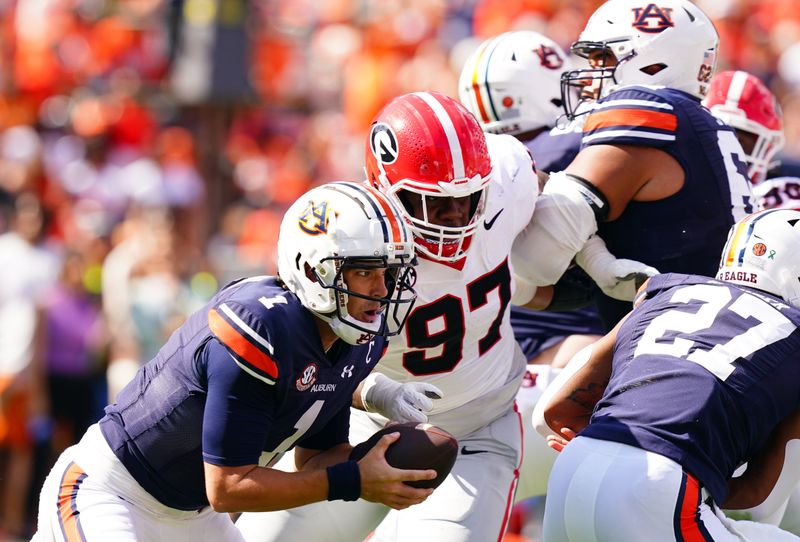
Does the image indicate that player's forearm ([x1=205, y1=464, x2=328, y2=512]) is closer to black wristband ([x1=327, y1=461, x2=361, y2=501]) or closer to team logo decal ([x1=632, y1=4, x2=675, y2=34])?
black wristband ([x1=327, y1=461, x2=361, y2=501])

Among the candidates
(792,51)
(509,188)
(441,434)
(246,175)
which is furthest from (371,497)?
(246,175)

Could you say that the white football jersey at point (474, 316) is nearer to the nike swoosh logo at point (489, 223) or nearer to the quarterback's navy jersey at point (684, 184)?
the nike swoosh logo at point (489, 223)

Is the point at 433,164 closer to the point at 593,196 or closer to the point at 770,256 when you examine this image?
the point at 593,196

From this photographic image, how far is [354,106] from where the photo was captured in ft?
39.0

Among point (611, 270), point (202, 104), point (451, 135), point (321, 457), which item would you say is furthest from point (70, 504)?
point (202, 104)

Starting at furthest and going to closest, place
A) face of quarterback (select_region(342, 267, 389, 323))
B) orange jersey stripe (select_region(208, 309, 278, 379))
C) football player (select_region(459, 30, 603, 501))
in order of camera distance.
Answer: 1. football player (select_region(459, 30, 603, 501))
2. face of quarterback (select_region(342, 267, 389, 323))
3. orange jersey stripe (select_region(208, 309, 278, 379))

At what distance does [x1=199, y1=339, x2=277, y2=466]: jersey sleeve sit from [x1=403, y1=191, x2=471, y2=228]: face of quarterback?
0.85 m

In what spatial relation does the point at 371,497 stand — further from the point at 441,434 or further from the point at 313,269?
the point at 313,269

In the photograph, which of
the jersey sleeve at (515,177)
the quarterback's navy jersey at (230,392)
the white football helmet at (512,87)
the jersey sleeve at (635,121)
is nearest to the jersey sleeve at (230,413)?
the quarterback's navy jersey at (230,392)

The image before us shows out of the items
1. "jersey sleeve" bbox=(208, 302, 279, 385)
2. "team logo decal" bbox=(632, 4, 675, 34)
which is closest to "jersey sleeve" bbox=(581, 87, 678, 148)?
"team logo decal" bbox=(632, 4, 675, 34)

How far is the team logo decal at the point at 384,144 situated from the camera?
387 centimetres

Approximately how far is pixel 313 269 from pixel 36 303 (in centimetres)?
512

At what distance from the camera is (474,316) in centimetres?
409

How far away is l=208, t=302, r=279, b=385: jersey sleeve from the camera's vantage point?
10.5ft
